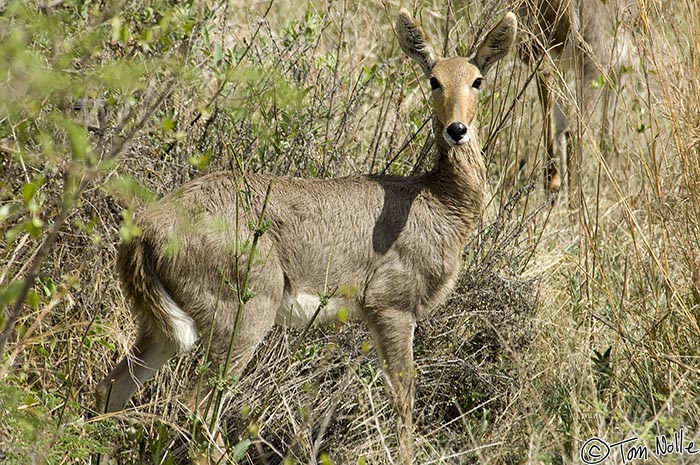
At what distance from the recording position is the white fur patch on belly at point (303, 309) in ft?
14.7

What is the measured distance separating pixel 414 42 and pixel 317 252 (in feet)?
3.91

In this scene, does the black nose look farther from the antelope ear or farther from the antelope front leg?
the antelope front leg

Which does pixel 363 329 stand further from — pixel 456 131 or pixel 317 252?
pixel 456 131

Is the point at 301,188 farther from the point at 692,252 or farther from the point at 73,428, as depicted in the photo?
the point at 692,252

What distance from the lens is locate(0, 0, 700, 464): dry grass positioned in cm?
445

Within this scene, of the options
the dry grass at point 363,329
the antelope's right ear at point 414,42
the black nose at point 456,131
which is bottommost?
the dry grass at point 363,329

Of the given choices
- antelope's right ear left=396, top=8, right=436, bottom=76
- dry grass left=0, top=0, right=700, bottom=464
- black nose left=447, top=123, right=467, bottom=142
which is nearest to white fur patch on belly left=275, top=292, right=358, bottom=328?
dry grass left=0, top=0, right=700, bottom=464

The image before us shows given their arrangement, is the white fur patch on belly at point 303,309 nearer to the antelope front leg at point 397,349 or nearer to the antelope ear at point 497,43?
the antelope front leg at point 397,349

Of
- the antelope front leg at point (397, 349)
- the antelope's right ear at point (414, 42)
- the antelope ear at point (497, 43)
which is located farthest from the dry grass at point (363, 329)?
the antelope ear at point (497, 43)

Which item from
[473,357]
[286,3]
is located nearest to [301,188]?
[473,357]

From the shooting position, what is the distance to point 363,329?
17.2ft

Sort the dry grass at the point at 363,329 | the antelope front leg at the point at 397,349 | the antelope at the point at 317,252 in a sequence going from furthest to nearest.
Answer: the antelope front leg at the point at 397,349
the dry grass at the point at 363,329
the antelope at the point at 317,252

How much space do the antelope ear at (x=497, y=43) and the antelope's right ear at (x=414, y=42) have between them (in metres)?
0.23

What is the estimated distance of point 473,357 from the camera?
525cm
